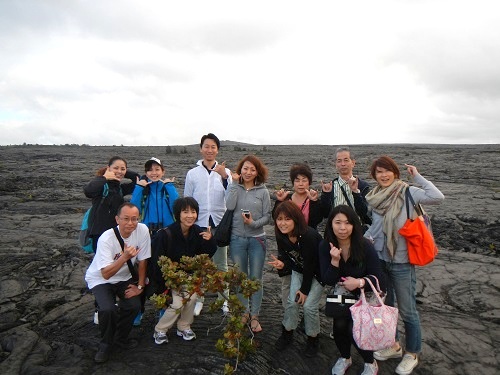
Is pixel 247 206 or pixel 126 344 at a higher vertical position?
pixel 247 206

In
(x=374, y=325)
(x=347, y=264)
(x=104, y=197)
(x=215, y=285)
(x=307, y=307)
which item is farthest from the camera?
(x=104, y=197)

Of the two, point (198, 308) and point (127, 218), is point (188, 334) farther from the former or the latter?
point (127, 218)

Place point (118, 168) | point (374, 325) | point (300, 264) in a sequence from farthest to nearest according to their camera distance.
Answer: point (118, 168)
point (300, 264)
point (374, 325)

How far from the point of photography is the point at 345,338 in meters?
3.65

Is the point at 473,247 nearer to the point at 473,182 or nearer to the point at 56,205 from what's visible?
the point at 473,182

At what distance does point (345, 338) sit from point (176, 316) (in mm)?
1920

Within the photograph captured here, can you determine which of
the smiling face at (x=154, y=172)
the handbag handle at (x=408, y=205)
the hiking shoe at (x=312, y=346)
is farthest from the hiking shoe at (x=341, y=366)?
the smiling face at (x=154, y=172)

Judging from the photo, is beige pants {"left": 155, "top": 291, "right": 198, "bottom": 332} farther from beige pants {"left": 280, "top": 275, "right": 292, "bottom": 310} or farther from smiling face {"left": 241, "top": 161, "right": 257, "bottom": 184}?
smiling face {"left": 241, "top": 161, "right": 257, "bottom": 184}

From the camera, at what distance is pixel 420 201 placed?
3.55m

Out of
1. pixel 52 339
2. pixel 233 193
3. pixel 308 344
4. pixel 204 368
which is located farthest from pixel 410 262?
pixel 52 339

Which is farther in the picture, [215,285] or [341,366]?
[341,366]

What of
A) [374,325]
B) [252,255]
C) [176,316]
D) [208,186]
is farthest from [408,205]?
[176,316]

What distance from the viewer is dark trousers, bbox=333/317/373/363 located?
355 cm

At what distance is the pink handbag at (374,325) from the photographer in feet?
10.6
